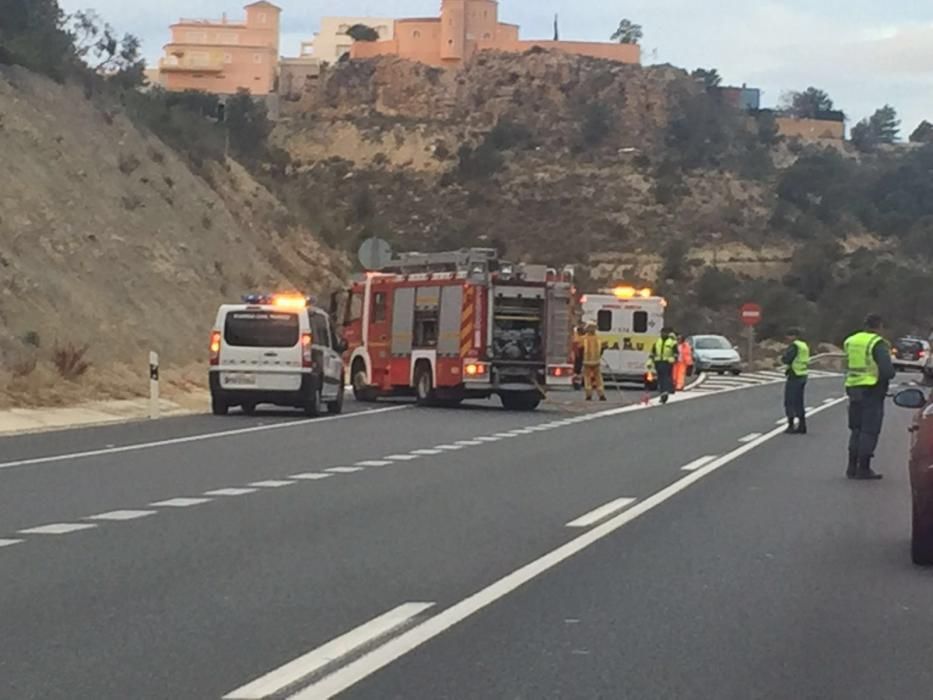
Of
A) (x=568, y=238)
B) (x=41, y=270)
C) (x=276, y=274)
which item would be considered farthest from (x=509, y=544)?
(x=568, y=238)

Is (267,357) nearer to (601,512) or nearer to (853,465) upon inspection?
(853,465)

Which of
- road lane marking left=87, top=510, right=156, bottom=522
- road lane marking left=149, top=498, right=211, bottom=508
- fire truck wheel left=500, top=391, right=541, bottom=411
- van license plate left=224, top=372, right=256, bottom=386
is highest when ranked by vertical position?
road lane marking left=87, top=510, right=156, bottom=522

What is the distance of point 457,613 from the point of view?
9.60 m

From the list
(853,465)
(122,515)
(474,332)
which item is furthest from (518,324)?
(122,515)

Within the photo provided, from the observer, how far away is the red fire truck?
109 ft

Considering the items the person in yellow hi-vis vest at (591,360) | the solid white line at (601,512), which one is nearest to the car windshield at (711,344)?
the person in yellow hi-vis vest at (591,360)

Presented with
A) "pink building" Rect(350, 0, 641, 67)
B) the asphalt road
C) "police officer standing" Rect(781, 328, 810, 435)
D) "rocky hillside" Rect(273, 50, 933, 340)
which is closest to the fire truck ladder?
"police officer standing" Rect(781, 328, 810, 435)

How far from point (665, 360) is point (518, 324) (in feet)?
16.6

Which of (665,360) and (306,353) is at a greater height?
(306,353)

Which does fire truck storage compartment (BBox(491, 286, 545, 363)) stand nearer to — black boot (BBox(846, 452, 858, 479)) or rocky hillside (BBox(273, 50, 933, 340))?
black boot (BBox(846, 452, 858, 479))

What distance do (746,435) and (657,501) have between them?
1069 cm

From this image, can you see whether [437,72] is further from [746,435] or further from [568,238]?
[746,435]

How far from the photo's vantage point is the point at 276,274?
163ft

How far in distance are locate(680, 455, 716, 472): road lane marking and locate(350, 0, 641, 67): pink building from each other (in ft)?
378
